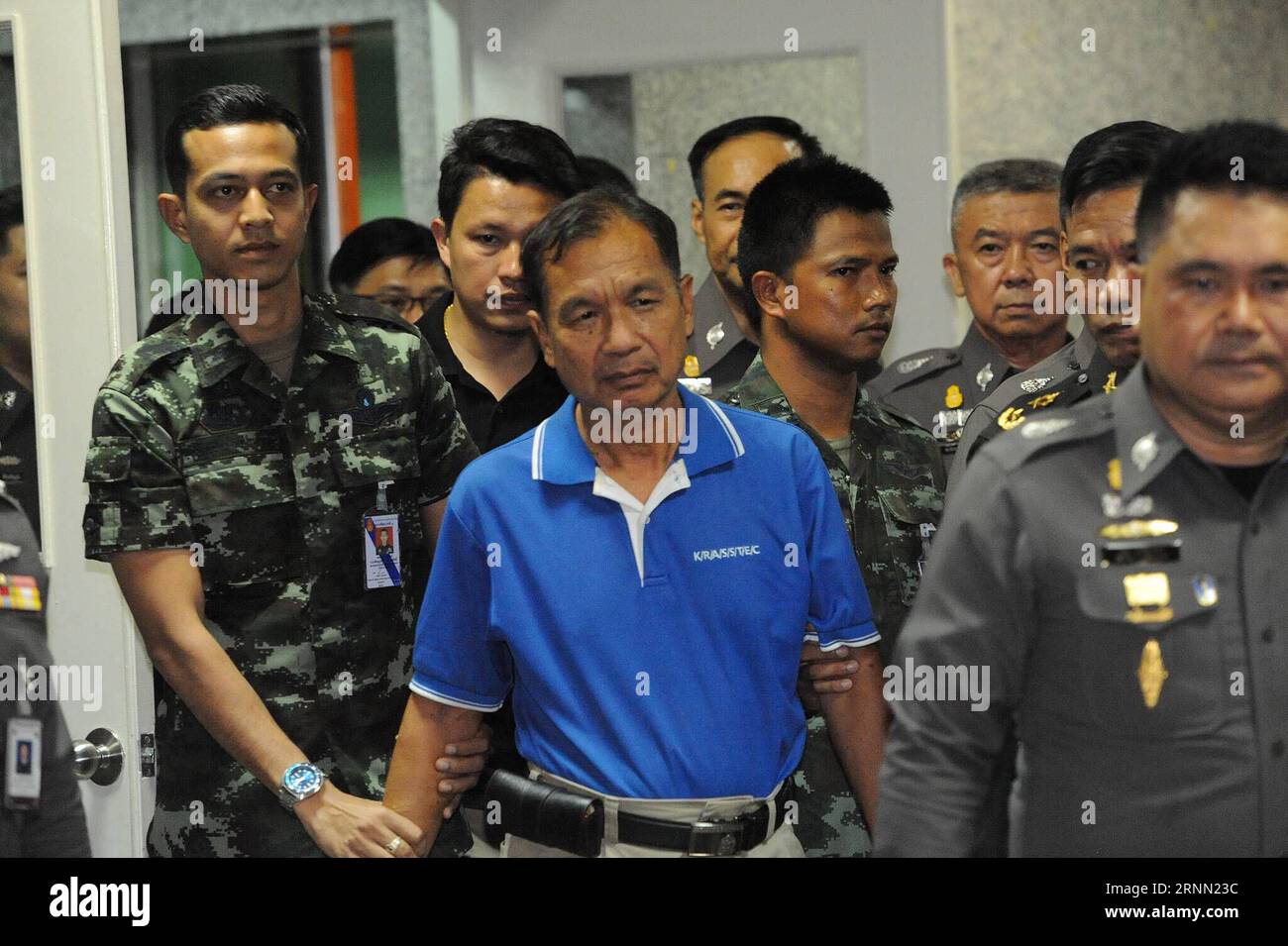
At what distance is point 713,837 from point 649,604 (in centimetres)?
26

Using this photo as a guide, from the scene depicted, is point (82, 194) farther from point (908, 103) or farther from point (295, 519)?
point (908, 103)

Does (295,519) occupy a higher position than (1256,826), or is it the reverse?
(295,519)

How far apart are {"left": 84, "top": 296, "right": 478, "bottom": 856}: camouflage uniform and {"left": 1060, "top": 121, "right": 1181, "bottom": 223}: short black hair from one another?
0.84m

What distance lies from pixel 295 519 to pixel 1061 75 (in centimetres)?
176

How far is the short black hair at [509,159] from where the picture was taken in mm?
2174

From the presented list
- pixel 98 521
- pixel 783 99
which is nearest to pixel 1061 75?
pixel 783 99

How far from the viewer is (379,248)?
3082 mm

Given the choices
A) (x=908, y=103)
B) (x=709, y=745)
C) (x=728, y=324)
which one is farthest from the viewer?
(x=908, y=103)

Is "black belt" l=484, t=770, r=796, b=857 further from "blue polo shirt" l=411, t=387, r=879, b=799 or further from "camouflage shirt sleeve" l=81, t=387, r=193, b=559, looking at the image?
"camouflage shirt sleeve" l=81, t=387, r=193, b=559

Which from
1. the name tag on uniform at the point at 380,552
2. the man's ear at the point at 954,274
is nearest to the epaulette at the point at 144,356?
the name tag on uniform at the point at 380,552

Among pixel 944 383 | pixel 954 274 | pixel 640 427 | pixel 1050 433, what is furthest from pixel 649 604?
pixel 954 274

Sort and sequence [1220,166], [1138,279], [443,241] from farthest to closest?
1. [443,241]
2. [1138,279]
3. [1220,166]

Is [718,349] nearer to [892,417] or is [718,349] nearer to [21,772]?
[892,417]
